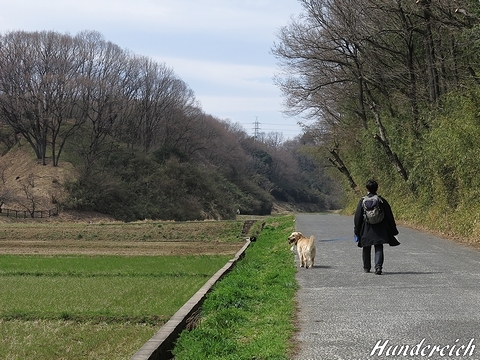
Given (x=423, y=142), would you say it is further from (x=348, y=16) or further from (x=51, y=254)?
(x=51, y=254)

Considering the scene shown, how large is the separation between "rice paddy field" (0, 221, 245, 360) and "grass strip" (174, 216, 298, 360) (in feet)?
3.53

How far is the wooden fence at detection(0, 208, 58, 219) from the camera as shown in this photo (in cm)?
5616

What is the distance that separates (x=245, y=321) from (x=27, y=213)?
175ft

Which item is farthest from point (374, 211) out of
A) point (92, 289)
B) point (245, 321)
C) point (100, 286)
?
point (100, 286)

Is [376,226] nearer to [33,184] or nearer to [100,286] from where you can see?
[100,286]

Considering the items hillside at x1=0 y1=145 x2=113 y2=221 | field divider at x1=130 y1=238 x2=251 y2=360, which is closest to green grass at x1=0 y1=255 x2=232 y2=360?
Answer: field divider at x1=130 y1=238 x2=251 y2=360

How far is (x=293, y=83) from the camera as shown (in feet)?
125

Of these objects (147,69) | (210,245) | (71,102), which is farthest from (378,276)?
(147,69)

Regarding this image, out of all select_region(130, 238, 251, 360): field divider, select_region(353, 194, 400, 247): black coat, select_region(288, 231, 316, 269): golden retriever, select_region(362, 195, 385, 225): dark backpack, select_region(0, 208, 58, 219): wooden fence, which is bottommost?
select_region(0, 208, 58, 219): wooden fence

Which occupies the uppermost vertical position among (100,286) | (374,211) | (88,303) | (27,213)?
(374,211)

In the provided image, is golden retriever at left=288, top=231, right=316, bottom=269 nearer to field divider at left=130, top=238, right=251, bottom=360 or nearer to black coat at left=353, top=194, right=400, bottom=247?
black coat at left=353, top=194, right=400, bottom=247

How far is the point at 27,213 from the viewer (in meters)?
58.4

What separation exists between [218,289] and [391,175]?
1063 inches

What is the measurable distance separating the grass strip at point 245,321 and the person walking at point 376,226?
4.73 feet
